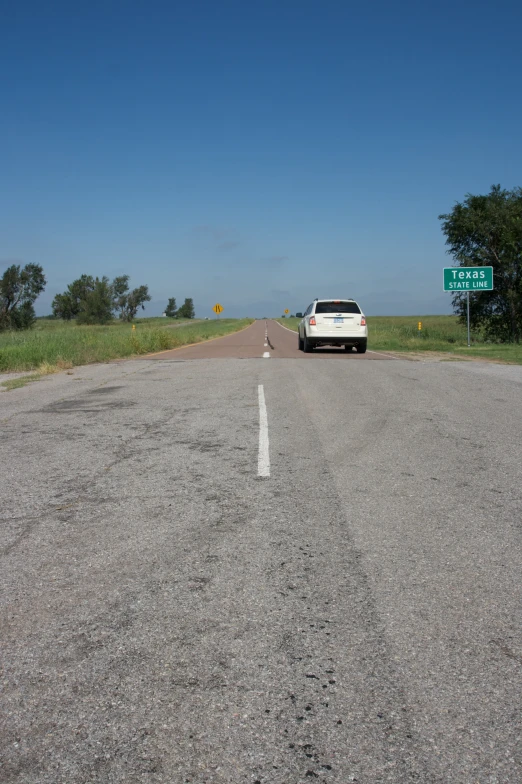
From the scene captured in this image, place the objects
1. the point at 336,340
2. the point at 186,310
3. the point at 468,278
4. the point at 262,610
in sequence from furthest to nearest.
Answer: the point at 186,310 → the point at 468,278 → the point at 336,340 → the point at 262,610

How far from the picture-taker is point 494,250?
34.2m

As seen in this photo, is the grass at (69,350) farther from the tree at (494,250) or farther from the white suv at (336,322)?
the tree at (494,250)

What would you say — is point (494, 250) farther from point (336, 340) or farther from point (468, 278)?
point (336, 340)

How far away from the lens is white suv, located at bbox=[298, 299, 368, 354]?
2080 cm

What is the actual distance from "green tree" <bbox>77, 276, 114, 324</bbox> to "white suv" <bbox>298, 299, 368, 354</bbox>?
278ft

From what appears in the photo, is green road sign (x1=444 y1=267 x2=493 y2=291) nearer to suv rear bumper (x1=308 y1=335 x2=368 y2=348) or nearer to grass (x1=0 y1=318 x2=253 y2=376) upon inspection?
suv rear bumper (x1=308 y1=335 x2=368 y2=348)

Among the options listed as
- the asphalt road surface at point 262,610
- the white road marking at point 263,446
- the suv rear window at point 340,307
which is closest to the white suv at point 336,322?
the suv rear window at point 340,307

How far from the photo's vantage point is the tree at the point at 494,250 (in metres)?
33.3

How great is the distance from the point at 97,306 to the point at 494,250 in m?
77.8

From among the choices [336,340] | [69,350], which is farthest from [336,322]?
[69,350]

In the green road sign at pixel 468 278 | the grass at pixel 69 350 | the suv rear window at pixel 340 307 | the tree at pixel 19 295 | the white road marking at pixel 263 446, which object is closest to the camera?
the white road marking at pixel 263 446

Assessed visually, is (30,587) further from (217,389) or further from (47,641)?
(217,389)

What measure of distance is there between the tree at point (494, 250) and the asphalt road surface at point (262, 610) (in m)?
28.8

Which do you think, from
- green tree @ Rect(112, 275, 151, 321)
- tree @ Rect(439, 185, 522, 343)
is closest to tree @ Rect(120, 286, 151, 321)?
green tree @ Rect(112, 275, 151, 321)
